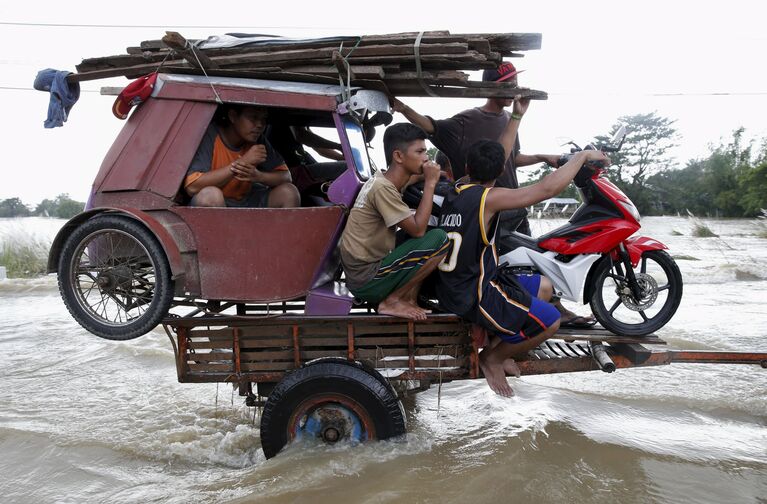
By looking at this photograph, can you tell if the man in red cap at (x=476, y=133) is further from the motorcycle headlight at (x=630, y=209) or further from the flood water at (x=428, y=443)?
the flood water at (x=428, y=443)

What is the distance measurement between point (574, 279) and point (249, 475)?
2.43 m

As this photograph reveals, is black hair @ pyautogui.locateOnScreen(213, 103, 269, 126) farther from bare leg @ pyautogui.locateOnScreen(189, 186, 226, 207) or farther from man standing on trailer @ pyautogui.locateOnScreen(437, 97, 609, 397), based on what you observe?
man standing on trailer @ pyautogui.locateOnScreen(437, 97, 609, 397)

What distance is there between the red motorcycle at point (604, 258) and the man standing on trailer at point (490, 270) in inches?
14.0

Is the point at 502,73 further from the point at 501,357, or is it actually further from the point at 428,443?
the point at 428,443

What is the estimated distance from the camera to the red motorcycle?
147 inches

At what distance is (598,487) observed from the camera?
3.36m

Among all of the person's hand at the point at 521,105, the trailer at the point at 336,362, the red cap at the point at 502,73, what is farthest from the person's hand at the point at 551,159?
the trailer at the point at 336,362

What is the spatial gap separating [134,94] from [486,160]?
217 centimetres

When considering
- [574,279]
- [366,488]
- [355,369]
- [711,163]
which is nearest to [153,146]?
[355,369]

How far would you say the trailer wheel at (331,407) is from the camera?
3.31 meters

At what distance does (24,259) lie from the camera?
14617mm

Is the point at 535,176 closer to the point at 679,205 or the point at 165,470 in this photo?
the point at 679,205

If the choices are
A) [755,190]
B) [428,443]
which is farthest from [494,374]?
[755,190]

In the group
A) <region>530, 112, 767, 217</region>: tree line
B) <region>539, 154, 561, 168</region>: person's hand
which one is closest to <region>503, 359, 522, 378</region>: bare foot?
<region>539, 154, 561, 168</region>: person's hand
